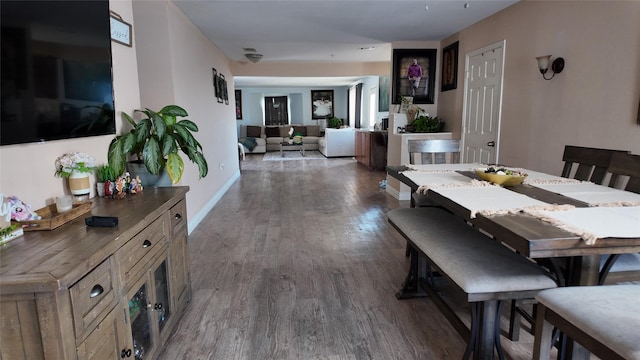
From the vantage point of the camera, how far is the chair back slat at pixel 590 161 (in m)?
2.14

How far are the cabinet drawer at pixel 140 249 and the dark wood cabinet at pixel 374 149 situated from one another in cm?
576

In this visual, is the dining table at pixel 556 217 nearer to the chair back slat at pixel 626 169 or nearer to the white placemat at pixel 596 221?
the white placemat at pixel 596 221

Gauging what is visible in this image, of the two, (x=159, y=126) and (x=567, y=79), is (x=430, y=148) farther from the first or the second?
(x=159, y=126)

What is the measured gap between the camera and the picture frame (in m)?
2.20

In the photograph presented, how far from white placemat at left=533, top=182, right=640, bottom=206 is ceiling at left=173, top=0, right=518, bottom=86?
2216 mm

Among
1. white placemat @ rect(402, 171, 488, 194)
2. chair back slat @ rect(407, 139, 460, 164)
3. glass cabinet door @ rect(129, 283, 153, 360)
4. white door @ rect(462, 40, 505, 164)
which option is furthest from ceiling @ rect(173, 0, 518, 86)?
glass cabinet door @ rect(129, 283, 153, 360)

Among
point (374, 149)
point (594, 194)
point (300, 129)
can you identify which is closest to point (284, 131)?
point (300, 129)

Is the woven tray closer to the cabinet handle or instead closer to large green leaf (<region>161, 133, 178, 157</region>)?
the cabinet handle

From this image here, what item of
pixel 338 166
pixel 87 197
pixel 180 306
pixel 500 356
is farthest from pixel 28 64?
pixel 338 166

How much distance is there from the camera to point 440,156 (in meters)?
3.09

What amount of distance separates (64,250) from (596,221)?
1843mm

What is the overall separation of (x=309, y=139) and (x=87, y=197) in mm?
10007

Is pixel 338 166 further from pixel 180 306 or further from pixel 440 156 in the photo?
pixel 180 306

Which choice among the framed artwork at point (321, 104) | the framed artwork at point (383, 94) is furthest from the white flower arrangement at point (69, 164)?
the framed artwork at point (321, 104)
